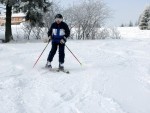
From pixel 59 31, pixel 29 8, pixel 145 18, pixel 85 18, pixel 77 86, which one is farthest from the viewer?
pixel 145 18

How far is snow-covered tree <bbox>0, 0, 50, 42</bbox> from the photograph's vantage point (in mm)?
22609

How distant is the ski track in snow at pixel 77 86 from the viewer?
7562 millimetres

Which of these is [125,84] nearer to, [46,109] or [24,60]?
[46,109]

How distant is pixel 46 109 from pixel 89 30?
2348 cm

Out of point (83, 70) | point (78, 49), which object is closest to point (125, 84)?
point (83, 70)

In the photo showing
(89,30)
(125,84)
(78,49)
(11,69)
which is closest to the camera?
(125,84)

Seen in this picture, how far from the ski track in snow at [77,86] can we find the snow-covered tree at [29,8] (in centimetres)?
895

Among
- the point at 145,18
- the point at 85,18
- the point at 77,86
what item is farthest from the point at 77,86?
the point at 145,18

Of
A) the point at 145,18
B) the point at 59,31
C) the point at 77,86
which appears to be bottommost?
the point at 77,86

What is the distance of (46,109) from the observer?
7.35 m

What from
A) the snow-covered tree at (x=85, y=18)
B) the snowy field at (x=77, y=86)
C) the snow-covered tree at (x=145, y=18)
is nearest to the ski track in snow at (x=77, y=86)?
the snowy field at (x=77, y=86)

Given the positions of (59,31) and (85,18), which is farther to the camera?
(85,18)

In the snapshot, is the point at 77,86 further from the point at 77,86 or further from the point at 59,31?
the point at 59,31

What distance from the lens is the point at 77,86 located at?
9.26 m
